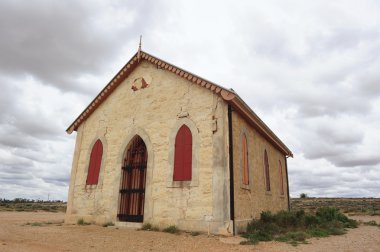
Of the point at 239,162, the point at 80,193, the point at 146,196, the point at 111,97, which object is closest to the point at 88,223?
the point at 80,193

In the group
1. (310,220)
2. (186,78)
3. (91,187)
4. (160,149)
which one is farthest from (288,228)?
(91,187)

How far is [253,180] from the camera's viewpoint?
12.6m

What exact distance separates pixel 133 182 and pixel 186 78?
5.17 m

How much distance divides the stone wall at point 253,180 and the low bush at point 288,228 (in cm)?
49

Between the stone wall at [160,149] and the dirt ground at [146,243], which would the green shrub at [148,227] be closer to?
the stone wall at [160,149]

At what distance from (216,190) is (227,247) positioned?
7.47ft

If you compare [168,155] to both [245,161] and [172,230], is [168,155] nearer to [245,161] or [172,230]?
[172,230]

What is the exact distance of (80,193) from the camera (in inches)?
535

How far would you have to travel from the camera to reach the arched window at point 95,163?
44.0ft

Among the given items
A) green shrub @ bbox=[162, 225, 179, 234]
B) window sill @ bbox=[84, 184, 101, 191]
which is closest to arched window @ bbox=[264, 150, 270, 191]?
green shrub @ bbox=[162, 225, 179, 234]

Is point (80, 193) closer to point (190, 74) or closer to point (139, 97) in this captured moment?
point (139, 97)

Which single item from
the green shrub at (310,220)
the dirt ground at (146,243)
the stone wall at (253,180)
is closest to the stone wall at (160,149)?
the stone wall at (253,180)

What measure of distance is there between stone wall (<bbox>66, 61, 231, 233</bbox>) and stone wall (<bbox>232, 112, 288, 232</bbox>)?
3.13 feet

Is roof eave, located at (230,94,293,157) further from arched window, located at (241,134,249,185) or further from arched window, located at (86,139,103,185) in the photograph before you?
arched window, located at (86,139,103,185)
